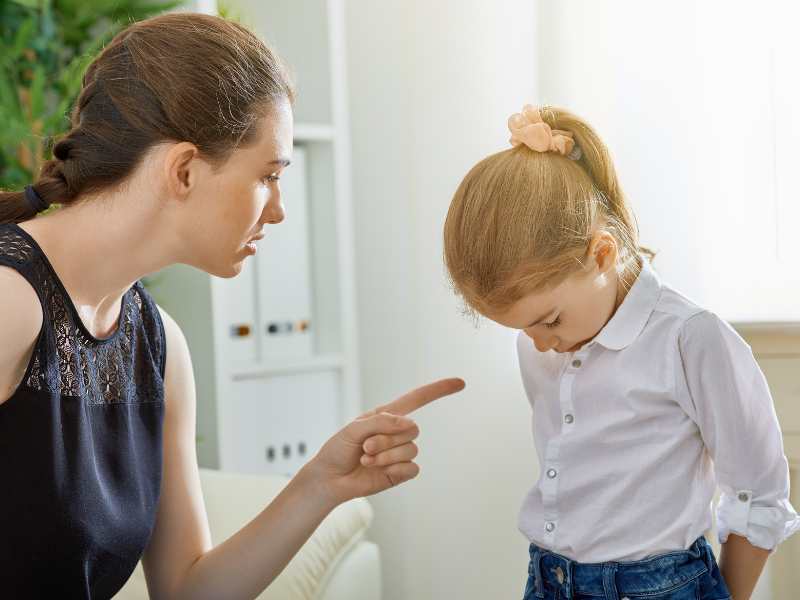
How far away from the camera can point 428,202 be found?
241cm

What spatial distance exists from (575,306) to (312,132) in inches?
52.3

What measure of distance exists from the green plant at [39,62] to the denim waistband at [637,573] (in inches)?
52.6

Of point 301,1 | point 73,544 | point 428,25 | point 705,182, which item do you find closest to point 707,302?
point 705,182

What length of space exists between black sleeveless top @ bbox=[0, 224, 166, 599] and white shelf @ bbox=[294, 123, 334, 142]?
111 cm

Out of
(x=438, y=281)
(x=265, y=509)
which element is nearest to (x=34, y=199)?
(x=265, y=509)

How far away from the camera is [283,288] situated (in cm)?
244

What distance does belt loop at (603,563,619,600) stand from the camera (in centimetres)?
117

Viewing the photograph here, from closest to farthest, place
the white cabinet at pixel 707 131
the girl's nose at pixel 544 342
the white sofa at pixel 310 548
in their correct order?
the girl's nose at pixel 544 342, the white sofa at pixel 310 548, the white cabinet at pixel 707 131

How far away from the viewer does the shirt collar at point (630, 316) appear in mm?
1198

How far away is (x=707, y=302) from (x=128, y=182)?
129 centimetres

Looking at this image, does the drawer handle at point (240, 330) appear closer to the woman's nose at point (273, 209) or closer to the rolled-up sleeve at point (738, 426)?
the woman's nose at point (273, 209)

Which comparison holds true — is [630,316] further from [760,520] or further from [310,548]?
[310,548]

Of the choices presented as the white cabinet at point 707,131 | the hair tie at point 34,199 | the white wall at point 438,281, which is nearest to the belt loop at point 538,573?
the hair tie at point 34,199

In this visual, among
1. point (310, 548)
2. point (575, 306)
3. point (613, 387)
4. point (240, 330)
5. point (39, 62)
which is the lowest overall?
point (310, 548)
